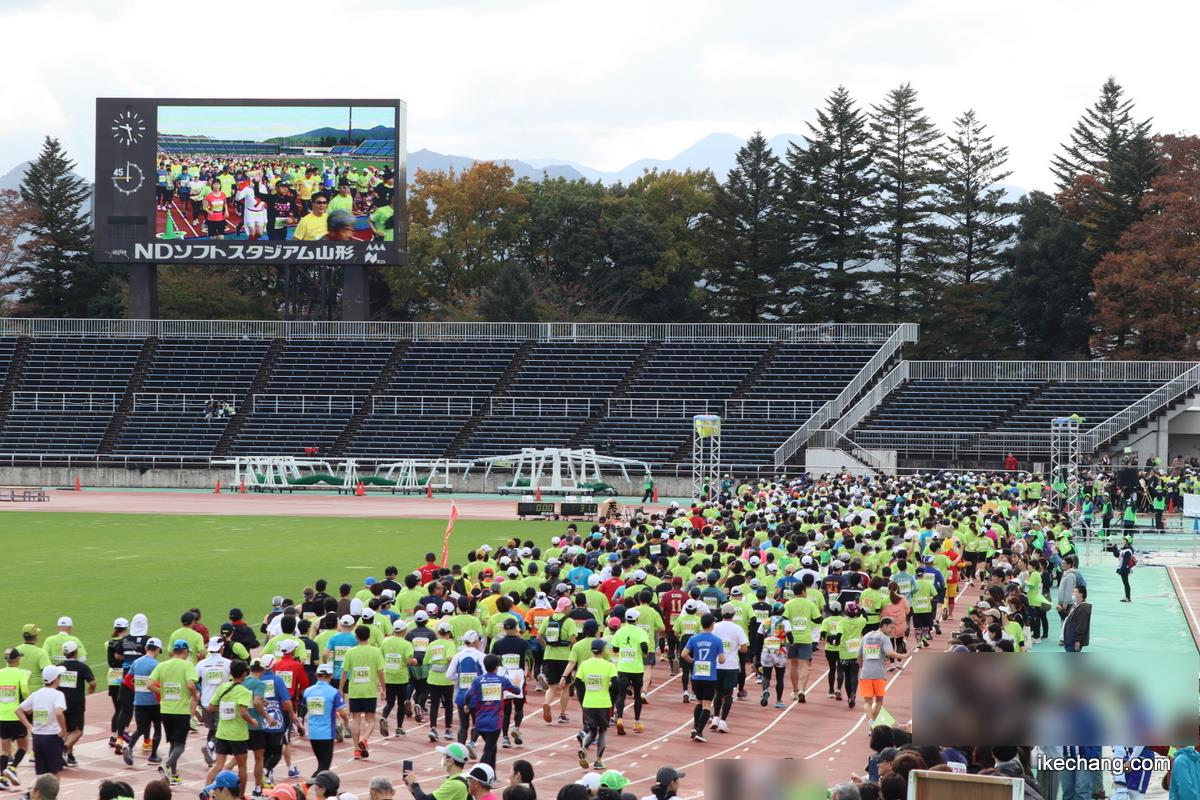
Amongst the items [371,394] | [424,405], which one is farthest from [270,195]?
[424,405]

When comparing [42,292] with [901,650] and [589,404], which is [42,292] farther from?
[901,650]

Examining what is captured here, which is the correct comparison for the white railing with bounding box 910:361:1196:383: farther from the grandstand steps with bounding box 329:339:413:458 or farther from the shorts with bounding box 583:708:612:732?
the shorts with bounding box 583:708:612:732

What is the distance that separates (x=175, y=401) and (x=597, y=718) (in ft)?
181

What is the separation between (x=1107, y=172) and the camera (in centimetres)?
7975

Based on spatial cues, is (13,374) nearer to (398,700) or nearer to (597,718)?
(398,700)

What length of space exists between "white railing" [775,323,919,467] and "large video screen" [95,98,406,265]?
19.3m

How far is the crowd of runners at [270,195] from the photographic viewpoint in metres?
63.6

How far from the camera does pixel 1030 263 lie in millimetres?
77250

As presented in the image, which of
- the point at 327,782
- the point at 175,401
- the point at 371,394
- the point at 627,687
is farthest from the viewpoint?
the point at 175,401

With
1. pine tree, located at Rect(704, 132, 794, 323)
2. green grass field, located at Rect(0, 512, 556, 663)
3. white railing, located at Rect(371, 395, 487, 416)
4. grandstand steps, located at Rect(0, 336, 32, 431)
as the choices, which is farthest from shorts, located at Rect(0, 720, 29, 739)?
pine tree, located at Rect(704, 132, 794, 323)

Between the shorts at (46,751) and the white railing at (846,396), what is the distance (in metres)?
44.8

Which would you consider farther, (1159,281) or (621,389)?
(1159,281)

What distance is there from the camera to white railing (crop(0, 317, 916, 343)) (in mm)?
69375

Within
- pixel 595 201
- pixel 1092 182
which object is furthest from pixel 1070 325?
pixel 595 201
